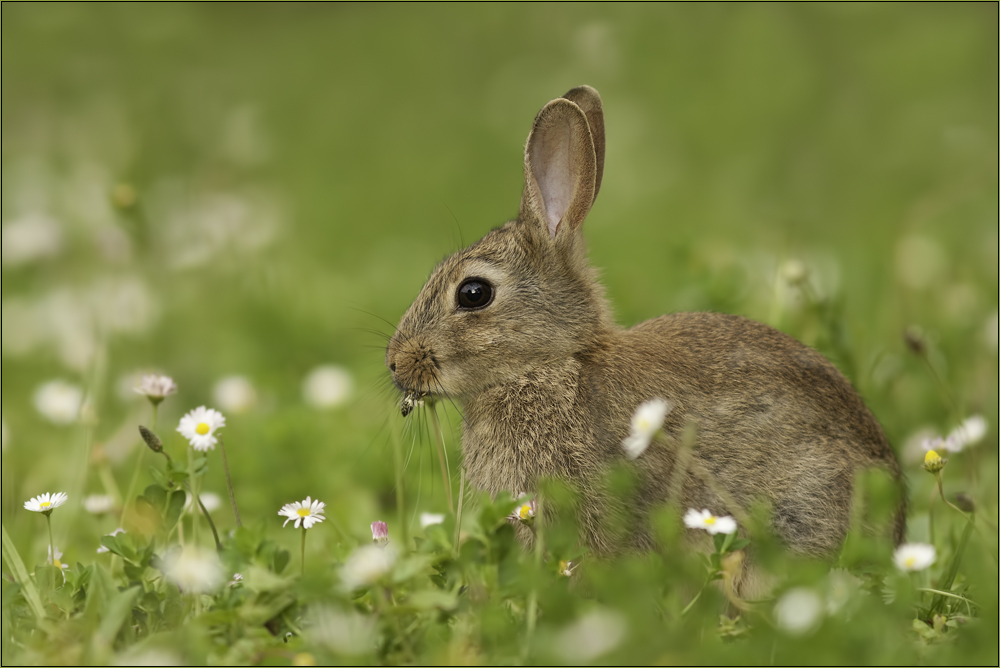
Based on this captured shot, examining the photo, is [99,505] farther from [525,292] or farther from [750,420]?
[750,420]

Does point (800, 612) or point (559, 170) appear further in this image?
point (559, 170)

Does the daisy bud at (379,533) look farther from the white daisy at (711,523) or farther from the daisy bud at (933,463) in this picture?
the daisy bud at (933,463)

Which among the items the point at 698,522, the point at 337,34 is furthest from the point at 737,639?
the point at 337,34

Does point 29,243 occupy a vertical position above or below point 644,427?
above

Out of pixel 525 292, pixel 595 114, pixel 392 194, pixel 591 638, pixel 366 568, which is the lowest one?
pixel 591 638

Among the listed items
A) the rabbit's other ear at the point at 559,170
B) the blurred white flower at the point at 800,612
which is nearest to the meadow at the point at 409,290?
the blurred white flower at the point at 800,612

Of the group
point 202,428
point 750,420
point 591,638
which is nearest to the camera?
point 591,638

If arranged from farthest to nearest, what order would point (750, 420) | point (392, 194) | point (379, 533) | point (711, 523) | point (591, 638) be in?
1. point (392, 194)
2. point (750, 420)
3. point (379, 533)
4. point (711, 523)
5. point (591, 638)

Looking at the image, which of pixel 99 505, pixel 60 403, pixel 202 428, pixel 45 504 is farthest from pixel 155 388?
pixel 60 403
